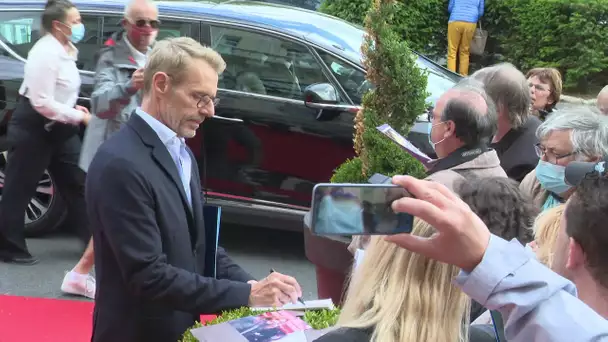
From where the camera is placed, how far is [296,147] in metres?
5.63

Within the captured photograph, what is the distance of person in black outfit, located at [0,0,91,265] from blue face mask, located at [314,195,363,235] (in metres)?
3.96

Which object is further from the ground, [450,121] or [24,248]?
[450,121]

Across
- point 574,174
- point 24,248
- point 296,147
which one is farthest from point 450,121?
point 24,248

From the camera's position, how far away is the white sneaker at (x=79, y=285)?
16.3 feet

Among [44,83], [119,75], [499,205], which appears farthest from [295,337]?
[44,83]

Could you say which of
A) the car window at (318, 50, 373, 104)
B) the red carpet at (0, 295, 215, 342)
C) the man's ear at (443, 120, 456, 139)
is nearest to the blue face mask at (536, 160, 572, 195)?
the man's ear at (443, 120, 456, 139)

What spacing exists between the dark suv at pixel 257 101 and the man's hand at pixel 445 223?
4.13m

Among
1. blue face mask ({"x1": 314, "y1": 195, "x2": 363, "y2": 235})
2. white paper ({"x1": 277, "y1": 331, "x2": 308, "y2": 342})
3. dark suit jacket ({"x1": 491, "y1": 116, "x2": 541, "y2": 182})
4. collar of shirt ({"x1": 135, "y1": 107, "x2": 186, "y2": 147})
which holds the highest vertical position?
blue face mask ({"x1": 314, "y1": 195, "x2": 363, "y2": 235})

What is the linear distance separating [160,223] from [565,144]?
6.20 ft

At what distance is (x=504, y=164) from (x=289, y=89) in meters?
2.04

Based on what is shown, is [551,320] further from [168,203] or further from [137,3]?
[137,3]

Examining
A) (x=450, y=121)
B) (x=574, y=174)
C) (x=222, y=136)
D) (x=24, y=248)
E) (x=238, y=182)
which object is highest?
(x=574, y=174)

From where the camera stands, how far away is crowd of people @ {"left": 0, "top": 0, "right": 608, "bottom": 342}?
A: 1.40 meters

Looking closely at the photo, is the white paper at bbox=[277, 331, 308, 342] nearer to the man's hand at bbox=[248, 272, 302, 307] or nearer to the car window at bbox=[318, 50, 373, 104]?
the man's hand at bbox=[248, 272, 302, 307]
